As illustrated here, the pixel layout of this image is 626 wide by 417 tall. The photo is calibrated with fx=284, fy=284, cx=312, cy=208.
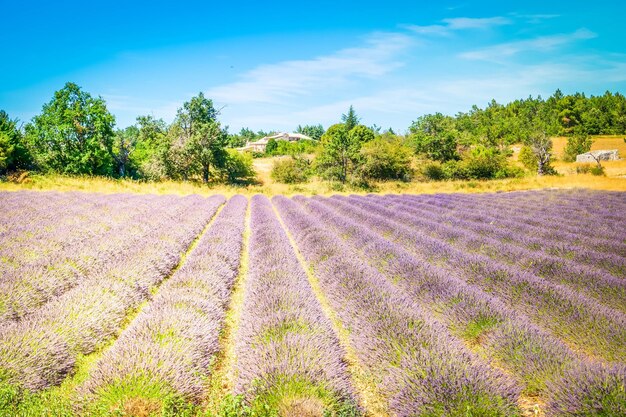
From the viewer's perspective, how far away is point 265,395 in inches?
89.7

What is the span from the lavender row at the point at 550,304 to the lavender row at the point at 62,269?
6.27m

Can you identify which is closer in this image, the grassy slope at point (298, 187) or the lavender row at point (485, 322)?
the lavender row at point (485, 322)

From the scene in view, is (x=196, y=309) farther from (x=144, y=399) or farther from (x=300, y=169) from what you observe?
(x=300, y=169)

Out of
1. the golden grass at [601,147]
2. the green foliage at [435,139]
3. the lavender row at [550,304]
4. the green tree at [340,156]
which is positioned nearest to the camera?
the lavender row at [550,304]

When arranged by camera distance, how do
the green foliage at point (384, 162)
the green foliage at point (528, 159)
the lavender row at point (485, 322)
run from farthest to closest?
the green foliage at point (528, 159) < the green foliage at point (384, 162) < the lavender row at point (485, 322)

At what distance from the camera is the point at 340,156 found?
30781 millimetres

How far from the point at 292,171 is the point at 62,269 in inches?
1260

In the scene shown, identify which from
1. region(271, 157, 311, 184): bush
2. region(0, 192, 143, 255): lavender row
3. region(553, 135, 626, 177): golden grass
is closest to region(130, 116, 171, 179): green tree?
region(271, 157, 311, 184): bush

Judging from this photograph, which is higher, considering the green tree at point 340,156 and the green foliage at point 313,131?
the green foliage at point 313,131

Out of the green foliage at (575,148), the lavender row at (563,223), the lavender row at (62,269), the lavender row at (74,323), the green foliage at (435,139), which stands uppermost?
the green foliage at (435,139)

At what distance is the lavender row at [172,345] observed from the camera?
2.32m

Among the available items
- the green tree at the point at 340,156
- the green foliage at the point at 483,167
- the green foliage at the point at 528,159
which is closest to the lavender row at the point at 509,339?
the green tree at the point at 340,156

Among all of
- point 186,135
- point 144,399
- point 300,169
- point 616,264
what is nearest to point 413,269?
point 616,264

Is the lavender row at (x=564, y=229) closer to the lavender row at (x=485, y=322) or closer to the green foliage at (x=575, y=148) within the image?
the lavender row at (x=485, y=322)
